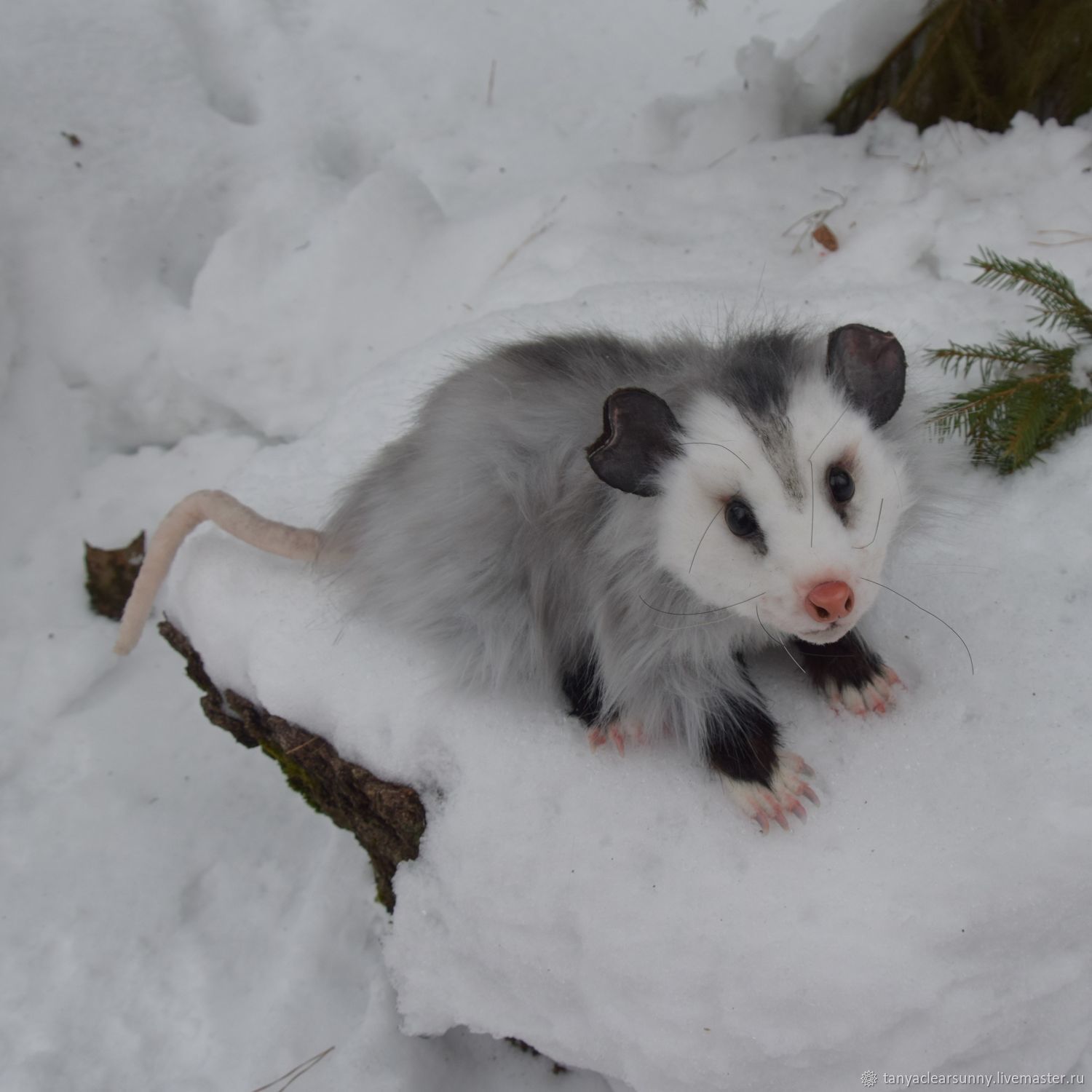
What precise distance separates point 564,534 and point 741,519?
1.20 feet

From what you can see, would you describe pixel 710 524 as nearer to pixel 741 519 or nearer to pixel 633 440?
pixel 741 519

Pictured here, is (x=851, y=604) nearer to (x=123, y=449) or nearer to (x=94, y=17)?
(x=123, y=449)

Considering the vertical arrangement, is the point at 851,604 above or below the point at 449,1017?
above

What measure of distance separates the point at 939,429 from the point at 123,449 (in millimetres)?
2825

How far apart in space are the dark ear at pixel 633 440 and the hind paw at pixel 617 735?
51cm

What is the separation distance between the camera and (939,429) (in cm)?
188

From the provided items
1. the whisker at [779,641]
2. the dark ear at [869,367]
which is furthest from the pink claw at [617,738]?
the dark ear at [869,367]

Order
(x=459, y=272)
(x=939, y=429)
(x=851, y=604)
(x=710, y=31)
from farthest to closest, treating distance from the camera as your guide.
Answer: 1. (x=710, y=31)
2. (x=459, y=272)
3. (x=939, y=429)
4. (x=851, y=604)

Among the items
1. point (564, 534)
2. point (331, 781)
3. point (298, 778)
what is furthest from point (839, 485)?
point (298, 778)

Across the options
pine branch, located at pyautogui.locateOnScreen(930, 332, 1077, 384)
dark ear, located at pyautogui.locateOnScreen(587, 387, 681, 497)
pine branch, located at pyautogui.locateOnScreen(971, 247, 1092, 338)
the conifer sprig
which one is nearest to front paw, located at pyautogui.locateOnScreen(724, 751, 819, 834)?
dark ear, located at pyautogui.locateOnScreen(587, 387, 681, 497)

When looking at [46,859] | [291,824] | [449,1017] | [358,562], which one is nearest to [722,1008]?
[449,1017]

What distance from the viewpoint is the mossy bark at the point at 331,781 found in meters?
1.83

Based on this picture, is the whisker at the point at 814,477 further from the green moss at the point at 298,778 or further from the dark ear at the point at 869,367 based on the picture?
the green moss at the point at 298,778

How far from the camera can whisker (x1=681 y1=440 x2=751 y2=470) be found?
1.36 metres
